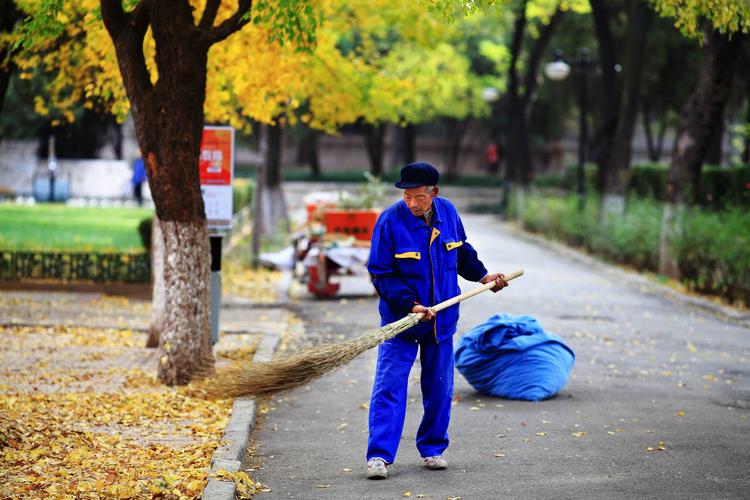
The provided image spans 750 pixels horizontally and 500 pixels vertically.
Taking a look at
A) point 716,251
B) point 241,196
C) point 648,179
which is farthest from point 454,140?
point 716,251

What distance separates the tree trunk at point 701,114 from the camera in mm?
19469

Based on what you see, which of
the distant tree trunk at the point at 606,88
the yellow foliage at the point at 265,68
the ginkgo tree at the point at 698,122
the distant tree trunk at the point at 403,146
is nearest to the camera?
the yellow foliage at the point at 265,68

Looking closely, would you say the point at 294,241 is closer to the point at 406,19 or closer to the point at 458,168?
the point at 406,19

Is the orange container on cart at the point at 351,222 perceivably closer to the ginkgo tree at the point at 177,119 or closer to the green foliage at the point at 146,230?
the green foliage at the point at 146,230

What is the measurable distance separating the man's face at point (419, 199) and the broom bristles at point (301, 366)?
0.63m

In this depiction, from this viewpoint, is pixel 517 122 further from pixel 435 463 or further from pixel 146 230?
pixel 435 463

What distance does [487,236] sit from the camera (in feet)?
108

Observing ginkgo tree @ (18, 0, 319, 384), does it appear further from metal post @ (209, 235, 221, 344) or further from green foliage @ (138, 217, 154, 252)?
green foliage @ (138, 217, 154, 252)

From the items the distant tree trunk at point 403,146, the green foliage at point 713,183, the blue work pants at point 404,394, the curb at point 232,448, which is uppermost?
the distant tree trunk at point 403,146

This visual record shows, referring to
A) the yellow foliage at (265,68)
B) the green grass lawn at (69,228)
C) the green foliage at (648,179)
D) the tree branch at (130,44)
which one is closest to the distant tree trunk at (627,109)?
the green foliage at (648,179)

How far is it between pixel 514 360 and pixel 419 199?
10.2 ft

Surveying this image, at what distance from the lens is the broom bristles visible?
23.3 ft

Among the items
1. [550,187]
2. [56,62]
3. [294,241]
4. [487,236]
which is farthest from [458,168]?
[56,62]

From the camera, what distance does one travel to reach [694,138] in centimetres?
2081
